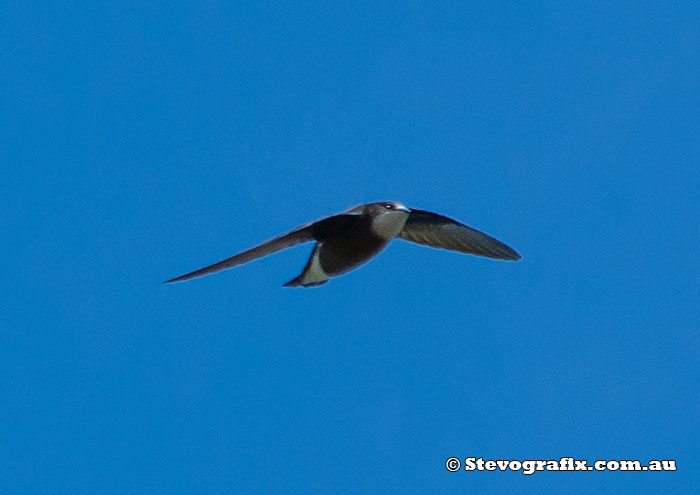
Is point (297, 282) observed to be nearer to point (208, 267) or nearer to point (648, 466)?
point (208, 267)

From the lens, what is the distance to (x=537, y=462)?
302 inches

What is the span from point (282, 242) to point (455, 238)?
4.91 feet

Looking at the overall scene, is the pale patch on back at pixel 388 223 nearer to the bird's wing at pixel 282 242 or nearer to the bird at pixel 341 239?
the bird at pixel 341 239

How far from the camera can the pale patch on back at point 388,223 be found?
7.40m

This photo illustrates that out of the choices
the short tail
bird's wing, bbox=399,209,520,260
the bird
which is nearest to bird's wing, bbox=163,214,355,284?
the bird

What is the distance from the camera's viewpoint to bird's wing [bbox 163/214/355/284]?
713 cm

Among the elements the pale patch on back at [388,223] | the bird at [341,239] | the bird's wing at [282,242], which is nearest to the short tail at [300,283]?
the bird at [341,239]

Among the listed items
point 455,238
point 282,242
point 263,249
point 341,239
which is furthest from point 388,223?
point 455,238

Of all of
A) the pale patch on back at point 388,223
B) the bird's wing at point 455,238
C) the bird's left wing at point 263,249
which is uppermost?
the bird's wing at point 455,238

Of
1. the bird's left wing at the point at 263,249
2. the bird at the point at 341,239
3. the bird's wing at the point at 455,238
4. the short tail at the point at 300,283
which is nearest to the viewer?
the bird's left wing at the point at 263,249

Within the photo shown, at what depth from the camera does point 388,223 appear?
7.45 m

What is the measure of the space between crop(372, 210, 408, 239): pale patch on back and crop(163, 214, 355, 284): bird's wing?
17 cm

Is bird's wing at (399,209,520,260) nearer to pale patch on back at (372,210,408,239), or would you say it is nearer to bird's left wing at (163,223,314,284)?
pale patch on back at (372,210,408,239)

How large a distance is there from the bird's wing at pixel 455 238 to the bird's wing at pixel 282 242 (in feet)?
2.89
